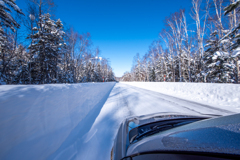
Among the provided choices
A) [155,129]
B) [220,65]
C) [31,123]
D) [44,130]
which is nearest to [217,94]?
[155,129]

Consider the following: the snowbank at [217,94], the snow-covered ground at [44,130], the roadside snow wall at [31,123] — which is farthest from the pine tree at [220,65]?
the roadside snow wall at [31,123]

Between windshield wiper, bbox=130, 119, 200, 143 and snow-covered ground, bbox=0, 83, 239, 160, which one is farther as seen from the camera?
snow-covered ground, bbox=0, 83, 239, 160

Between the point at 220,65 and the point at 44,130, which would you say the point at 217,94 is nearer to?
the point at 44,130

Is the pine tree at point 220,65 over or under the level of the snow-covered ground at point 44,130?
over

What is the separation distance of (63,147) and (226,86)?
25.2 ft

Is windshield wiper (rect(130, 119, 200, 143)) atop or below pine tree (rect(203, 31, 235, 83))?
below

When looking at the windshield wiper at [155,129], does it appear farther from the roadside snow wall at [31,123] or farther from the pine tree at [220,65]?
the pine tree at [220,65]

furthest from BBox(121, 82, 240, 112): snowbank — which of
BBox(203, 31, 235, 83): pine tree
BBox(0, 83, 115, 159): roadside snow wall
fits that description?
BBox(0, 83, 115, 159): roadside snow wall

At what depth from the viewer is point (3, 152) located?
1.36 m

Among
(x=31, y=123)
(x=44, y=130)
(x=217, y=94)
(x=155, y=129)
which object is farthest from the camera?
(x=217, y=94)

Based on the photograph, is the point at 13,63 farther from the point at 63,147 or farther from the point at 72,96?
the point at 63,147

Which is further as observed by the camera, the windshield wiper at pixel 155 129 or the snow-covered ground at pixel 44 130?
the snow-covered ground at pixel 44 130

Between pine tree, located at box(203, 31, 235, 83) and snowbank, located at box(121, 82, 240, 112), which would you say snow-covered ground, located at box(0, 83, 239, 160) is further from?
pine tree, located at box(203, 31, 235, 83)

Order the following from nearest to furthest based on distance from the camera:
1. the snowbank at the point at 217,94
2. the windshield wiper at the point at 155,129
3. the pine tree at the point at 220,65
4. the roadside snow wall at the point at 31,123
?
the windshield wiper at the point at 155,129 < the roadside snow wall at the point at 31,123 < the snowbank at the point at 217,94 < the pine tree at the point at 220,65
